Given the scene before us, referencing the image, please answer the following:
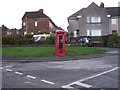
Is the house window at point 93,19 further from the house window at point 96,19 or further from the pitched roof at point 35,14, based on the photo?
the pitched roof at point 35,14

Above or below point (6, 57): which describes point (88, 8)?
above

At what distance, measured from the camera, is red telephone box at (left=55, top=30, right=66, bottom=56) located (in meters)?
25.1

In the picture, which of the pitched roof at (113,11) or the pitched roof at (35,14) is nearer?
the pitched roof at (113,11)

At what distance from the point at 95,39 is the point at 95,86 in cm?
4017

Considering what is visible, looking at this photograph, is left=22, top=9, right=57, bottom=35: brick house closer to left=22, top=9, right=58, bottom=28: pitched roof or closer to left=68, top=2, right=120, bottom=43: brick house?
left=22, top=9, right=58, bottom=28: pitched roof

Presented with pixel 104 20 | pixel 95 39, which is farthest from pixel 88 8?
pixel 95 39

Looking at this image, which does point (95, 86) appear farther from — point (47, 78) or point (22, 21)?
point (22, 21)

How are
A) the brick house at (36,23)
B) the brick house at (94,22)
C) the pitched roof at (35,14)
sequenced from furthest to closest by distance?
the pitched roof at (35,14), the brick house at (36,23), the brick house at (94,22)

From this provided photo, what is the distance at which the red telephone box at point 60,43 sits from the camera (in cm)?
2506

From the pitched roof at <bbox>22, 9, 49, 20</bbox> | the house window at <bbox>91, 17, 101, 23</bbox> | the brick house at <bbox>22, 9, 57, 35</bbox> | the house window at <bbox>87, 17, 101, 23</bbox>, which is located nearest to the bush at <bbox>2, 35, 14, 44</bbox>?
the house window at <bbox>87, 17, 101, 23</bbox>

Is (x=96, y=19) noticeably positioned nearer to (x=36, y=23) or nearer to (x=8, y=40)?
(x=8, y=40)

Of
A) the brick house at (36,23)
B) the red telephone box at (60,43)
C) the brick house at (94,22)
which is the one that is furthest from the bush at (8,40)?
the brick house at (36,23)

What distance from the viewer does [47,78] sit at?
12078 millimetres

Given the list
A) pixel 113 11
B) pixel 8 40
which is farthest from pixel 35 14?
pixel 8 40
